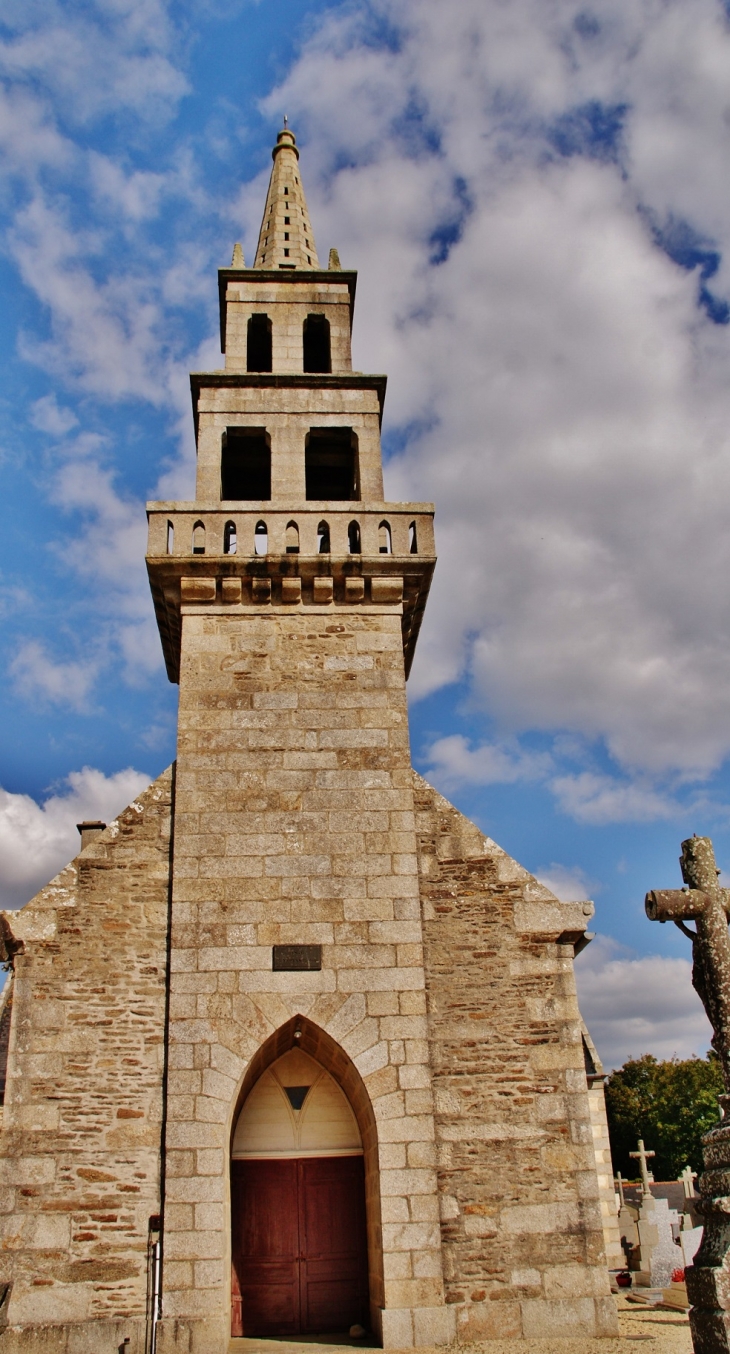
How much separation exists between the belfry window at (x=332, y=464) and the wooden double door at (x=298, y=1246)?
26.5 feet

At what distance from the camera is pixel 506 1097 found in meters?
9.51

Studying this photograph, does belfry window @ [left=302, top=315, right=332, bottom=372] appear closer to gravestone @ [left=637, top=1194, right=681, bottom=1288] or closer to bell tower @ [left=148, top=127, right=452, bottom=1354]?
bell tower @ [left=148, top=127, right=452, bottom=1354]

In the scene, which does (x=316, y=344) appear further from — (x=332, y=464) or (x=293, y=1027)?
(x=293, y=1027)

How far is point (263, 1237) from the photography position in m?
10.1

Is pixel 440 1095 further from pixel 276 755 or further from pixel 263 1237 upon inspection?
pixel 276 755

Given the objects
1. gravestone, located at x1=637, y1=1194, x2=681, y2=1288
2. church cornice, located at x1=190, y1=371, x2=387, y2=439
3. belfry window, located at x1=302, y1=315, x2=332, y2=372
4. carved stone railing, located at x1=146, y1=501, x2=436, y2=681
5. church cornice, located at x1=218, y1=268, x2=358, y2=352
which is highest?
church cornice, located at x1=218, y1=268, x2=358, y2=352

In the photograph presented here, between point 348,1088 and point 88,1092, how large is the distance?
2.66 meters

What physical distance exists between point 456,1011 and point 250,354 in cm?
996

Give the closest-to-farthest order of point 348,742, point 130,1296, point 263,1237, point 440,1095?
1. point 130,1296
2. point 440,1095
3. point 263,1237
4. point 348,742

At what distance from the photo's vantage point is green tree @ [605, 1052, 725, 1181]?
44.6m

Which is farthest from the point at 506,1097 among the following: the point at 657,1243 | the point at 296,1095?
the point at 657,1243

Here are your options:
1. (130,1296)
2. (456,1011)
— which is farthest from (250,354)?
(130,1296)

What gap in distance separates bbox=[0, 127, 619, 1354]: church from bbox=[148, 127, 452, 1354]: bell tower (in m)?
0.03

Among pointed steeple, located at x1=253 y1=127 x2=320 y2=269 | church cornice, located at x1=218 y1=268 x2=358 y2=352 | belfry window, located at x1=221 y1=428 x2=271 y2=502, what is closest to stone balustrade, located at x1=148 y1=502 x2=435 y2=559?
belfry window, located at x1=221 y1=428 x2=271 y2=502
